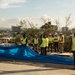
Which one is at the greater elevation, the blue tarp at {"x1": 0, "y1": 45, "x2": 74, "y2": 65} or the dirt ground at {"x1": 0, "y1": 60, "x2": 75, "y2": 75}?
the blue tarp at {"x1": 0, "y1": 45, "x2": 74, "y2": 65}

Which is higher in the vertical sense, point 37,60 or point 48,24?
point 48,24

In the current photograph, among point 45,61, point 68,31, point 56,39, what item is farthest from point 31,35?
point 45,61

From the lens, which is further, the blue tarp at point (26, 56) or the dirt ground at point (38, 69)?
the blue tarp at point (26, 56)

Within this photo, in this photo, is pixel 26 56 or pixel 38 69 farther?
pixel 26 56

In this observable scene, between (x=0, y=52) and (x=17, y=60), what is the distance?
1.92 m

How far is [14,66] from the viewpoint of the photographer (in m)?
17.0

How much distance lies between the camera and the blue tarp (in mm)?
18484

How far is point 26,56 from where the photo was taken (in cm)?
2019

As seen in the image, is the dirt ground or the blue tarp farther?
the blue tarp

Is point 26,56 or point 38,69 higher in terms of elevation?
point 26,56

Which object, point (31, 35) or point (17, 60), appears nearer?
point (17, 60)

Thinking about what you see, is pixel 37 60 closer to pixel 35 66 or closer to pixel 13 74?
pixel 35 66

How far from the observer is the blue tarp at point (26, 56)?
1848 cm

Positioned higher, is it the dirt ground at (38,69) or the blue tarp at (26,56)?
the blue tarp at (26,56)
